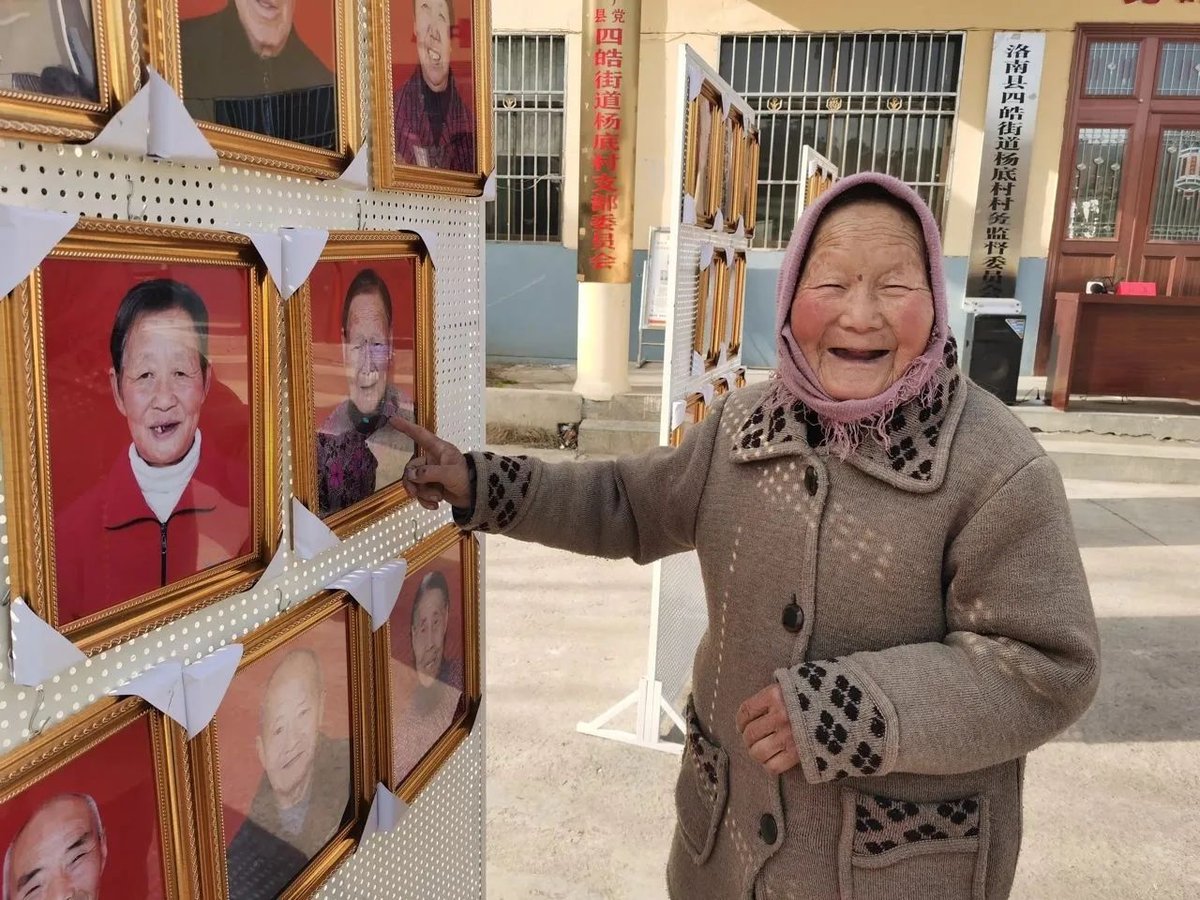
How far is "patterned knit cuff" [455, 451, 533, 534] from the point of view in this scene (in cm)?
141

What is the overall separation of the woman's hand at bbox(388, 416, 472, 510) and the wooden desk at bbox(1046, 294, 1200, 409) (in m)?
6.62

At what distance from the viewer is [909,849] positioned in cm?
118

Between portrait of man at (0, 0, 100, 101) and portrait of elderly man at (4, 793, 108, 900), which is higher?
portrait of man at (0, 0, 100, 101)

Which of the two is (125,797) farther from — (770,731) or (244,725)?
(770,731)

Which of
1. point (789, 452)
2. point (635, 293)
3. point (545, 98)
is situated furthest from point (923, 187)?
point (789, 452)

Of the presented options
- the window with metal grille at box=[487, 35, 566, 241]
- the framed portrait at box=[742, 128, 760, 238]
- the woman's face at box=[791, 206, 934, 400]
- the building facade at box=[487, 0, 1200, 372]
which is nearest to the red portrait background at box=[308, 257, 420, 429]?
the woman's face at box=[791, 206, 934, 400]

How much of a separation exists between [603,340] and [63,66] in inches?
228

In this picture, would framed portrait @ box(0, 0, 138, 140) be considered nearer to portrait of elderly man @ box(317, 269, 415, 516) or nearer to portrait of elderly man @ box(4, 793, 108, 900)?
portrait of elderly man @ box(317, 269, 415, 516)

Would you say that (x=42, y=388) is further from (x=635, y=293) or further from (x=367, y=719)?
(x=635, y=293)

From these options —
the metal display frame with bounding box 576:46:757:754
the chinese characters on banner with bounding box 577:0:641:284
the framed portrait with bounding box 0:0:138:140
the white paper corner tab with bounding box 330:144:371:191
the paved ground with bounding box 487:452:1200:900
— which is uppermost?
the chinese characters on banner with bounding box 577:0:641:284

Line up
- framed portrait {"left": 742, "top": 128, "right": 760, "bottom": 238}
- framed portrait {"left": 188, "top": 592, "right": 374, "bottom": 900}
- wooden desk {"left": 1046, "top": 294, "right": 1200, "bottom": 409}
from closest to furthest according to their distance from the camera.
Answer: framed portrait {"left": 188, "top": 592, "right": 374, "bottom": 900} < framed portrait {"left": 742, "top": 128, "right": 760, "bottom": 238} < wooden desk {"left": 1046, "top": 294, "right": 1200, "bottom": 409}

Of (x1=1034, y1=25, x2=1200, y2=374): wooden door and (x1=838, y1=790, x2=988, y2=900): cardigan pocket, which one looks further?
(x1=1034, y1=25, x2=1200, y2=374): wooden door

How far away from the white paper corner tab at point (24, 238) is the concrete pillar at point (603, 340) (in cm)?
567

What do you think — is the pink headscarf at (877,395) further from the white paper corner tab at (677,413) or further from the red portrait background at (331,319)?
the white paper corner tab at (677,413)
